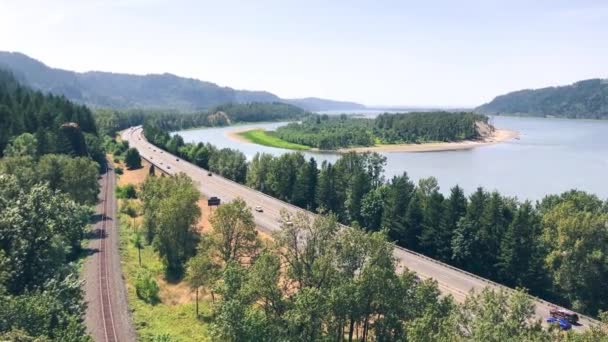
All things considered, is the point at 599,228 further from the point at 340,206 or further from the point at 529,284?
the point at 340,206

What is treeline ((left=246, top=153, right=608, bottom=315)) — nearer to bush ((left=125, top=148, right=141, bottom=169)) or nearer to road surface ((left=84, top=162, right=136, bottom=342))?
road surface ((left=84, top=162, right=136, bottom=342))

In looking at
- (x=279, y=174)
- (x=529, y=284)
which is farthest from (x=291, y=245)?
(x=279, y=174)

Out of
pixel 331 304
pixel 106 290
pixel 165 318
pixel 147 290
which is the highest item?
pixel 331 304

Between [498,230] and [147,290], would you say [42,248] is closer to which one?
[147,290]

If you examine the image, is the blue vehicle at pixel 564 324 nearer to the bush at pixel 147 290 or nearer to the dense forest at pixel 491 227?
the dense forest at pixel 491 227

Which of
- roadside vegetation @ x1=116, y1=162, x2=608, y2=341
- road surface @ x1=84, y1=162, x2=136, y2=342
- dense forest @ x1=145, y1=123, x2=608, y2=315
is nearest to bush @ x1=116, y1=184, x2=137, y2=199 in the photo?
road surface @ x1=84, y1=162, x2=136, y2=342

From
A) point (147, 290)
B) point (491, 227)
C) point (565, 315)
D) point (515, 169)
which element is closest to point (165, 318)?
point (147, 290)
